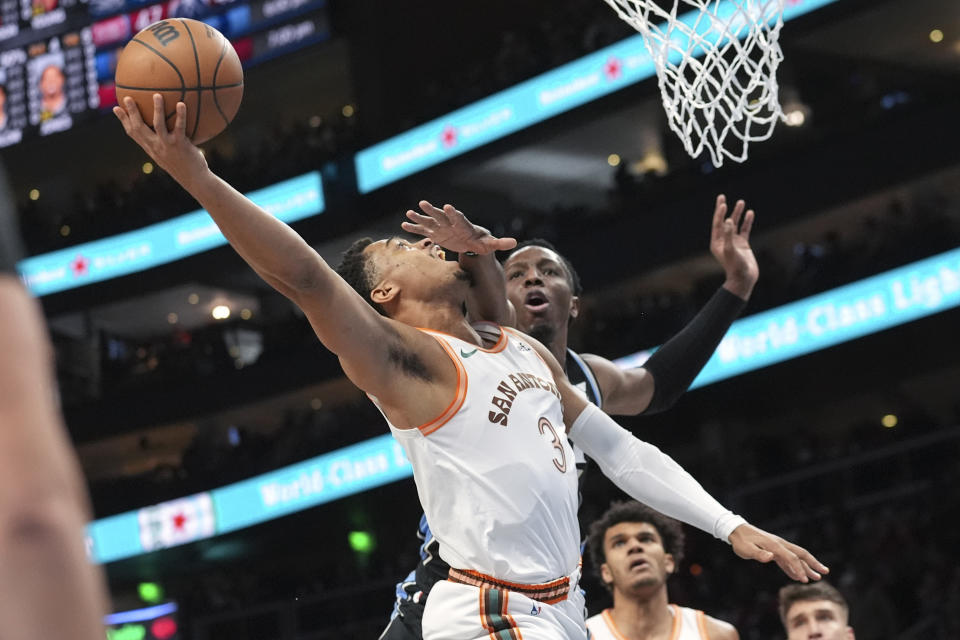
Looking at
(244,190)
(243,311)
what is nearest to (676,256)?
(244,190)

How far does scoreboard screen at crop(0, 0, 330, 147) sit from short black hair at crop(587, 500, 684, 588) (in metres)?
14.5

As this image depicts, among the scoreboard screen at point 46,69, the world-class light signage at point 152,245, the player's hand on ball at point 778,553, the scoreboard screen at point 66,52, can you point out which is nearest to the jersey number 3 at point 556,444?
the player's hand on ball at point 778,553

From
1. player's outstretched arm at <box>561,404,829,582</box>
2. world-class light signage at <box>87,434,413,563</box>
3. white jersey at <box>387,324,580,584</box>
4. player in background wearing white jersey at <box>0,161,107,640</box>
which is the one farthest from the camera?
world-class light signage at <box>87,434,413,563</box>

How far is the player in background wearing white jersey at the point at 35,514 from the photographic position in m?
0.95

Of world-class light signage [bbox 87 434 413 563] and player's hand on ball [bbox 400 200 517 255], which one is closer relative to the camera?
player's hand on ball [bbox 400 200 517 255]

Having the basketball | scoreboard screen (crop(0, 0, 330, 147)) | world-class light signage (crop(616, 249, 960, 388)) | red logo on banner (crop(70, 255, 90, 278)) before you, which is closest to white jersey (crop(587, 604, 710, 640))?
the basketball

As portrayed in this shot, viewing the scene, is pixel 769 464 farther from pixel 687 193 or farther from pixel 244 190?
pixel 244 190

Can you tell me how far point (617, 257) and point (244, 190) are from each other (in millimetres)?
7059

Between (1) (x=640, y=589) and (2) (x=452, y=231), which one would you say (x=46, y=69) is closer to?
(1) (x=640, y=589)

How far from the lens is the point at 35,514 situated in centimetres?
97

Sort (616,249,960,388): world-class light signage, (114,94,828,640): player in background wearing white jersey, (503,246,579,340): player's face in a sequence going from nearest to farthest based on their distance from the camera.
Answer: (114,94,828,640): player in background wearing white jersey < (503,246,579,340): player's face < (616,249,960,388): world-class light signage

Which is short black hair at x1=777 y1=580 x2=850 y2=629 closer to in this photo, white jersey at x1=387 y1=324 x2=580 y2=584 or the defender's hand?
the defender's hand

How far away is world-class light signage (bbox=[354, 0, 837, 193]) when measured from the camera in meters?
17.4

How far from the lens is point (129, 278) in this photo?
21703 mm
